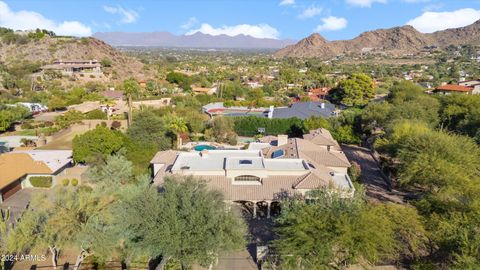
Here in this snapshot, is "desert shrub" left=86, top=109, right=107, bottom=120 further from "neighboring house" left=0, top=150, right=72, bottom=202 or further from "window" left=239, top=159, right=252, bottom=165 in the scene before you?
"window" left=239, top=159, right=252, bottom=165

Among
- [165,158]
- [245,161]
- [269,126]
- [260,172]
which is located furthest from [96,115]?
[260,172]

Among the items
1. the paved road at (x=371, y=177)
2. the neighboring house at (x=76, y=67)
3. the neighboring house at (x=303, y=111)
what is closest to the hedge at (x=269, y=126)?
the neighboring house at (x=303, y=111)

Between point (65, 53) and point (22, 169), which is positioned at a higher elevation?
point (65, 53)

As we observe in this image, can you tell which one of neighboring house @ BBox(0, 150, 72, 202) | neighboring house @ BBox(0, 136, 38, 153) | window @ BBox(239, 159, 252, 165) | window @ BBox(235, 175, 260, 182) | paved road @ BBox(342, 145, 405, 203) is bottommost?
neighboring house @ BBox(0, 136, 38, 153)

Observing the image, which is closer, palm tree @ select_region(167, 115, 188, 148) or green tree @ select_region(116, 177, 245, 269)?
green tree @ select_region(116, 177, 245, 269)

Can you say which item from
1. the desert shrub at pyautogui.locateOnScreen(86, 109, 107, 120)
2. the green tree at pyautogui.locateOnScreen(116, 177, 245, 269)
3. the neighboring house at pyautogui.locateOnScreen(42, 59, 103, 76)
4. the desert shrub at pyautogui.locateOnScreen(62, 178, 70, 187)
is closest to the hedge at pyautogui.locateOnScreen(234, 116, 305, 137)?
the desert shrub at pyautogui.locateOnScreen(86, 109, 107, 120)

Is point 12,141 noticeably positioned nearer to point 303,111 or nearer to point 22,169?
point 22,169
